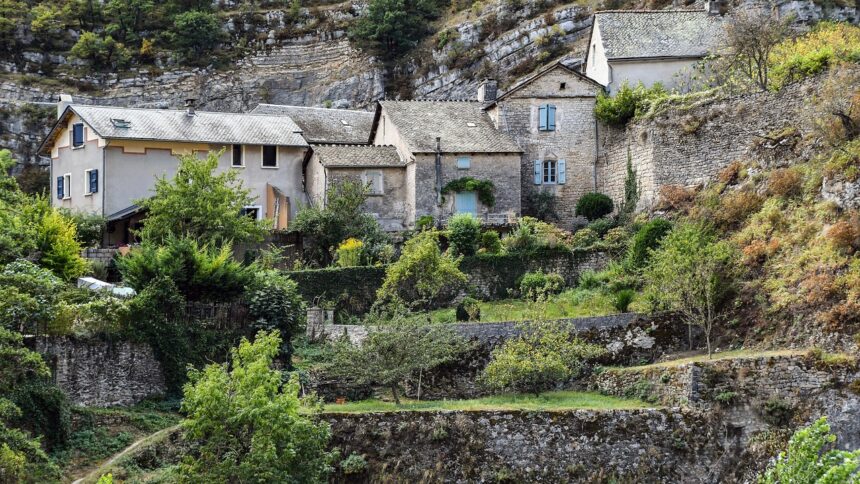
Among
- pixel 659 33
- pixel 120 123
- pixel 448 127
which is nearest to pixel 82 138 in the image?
pixel 120 123

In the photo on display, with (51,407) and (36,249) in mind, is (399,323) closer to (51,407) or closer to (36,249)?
(51,407)

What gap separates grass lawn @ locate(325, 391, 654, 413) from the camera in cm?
3039

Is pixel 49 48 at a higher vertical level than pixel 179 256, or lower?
higher

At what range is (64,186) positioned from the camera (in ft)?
163

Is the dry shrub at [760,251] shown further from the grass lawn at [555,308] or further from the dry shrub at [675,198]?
the dry shrub at [675,198]

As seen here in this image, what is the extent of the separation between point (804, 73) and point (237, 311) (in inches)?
835

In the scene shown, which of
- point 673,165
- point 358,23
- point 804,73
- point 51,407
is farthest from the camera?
point 358,23

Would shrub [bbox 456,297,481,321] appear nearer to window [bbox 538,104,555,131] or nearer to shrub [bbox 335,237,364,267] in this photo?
shrub [bbox 335,237,364,267]

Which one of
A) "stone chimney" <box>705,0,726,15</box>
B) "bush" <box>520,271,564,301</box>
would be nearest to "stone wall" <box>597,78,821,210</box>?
"bush" <box>520,271,564,301</box>

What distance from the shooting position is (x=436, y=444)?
96.3ft

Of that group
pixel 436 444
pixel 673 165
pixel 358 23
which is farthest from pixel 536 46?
pixel 436 444

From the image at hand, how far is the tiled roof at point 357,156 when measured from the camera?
46781 millimetres

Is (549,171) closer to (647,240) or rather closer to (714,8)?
(647,240)

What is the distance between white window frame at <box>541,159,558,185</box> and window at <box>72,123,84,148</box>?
19244mm
